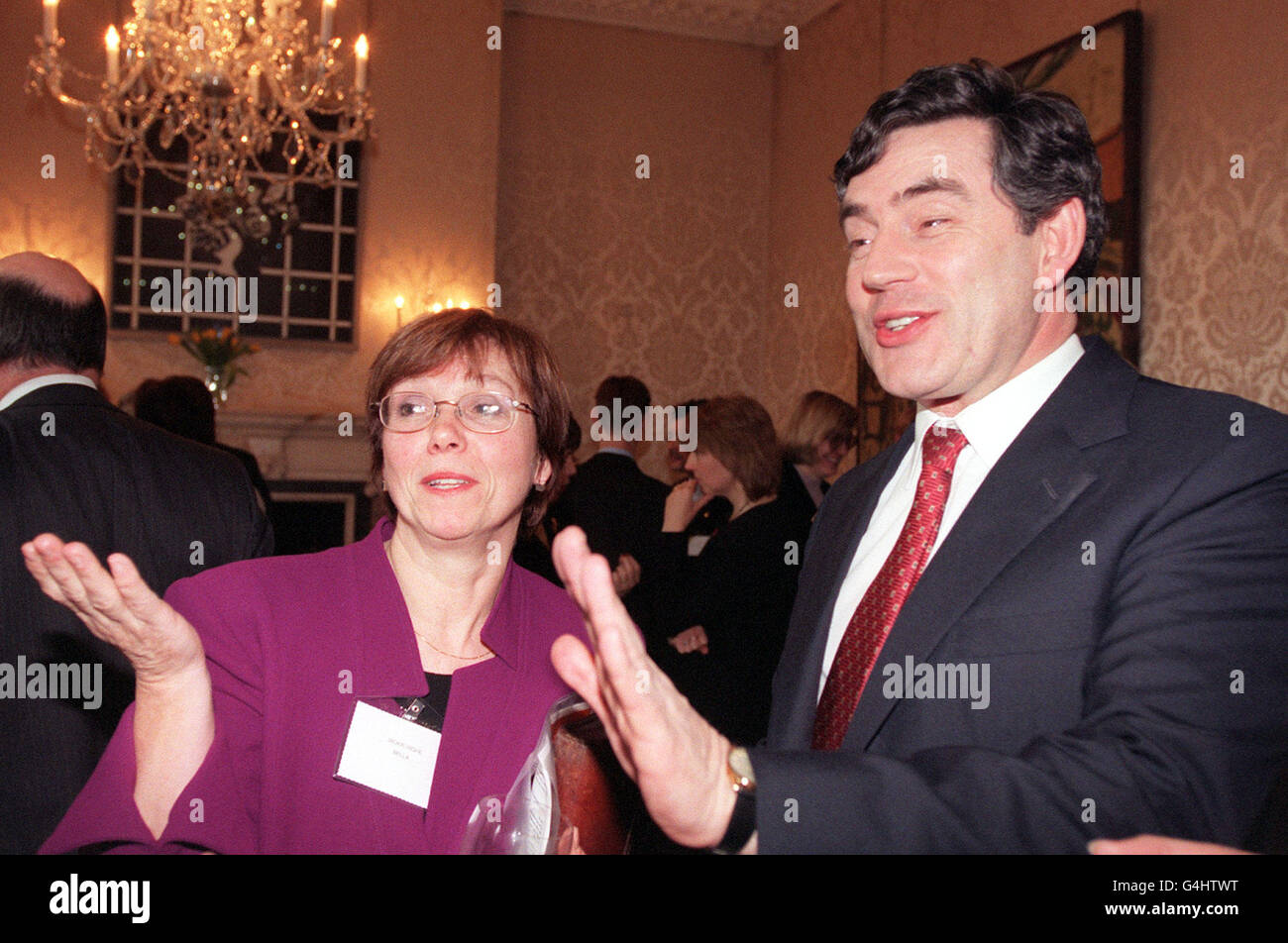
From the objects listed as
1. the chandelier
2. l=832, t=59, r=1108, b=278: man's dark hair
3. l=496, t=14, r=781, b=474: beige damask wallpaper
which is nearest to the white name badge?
l=832, t=59, r=1108, b=278: man's dark hair

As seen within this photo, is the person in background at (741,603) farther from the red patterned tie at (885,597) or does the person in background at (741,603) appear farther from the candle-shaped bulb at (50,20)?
the candle-shaped bulb at (50,20)

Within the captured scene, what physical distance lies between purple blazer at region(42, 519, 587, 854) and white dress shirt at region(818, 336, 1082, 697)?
0.48 metres

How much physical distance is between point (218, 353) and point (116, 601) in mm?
5803

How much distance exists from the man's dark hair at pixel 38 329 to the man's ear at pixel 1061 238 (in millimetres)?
1895

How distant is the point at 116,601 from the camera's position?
1.17 metres

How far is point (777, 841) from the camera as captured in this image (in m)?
0.98

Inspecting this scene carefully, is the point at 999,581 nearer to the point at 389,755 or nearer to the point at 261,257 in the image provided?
the point at 389,755

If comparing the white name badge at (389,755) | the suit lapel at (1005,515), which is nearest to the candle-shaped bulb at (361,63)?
the white name badge at (389,755)

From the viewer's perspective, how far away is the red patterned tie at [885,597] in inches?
54.4

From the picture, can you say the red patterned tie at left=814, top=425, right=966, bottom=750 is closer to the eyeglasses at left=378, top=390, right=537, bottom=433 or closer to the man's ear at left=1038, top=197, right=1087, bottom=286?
the man's ear at left=1038, top=197, right=1087, bottom=286

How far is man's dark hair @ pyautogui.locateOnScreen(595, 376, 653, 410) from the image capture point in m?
4.88
